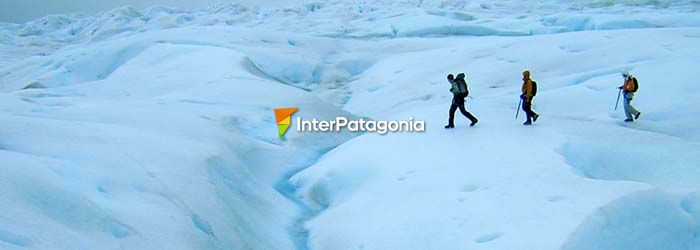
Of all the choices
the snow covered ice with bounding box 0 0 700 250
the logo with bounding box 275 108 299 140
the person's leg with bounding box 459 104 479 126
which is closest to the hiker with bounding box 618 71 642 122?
the snow covered ice with bounding box 0 0 700 250

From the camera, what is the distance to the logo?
514 inches

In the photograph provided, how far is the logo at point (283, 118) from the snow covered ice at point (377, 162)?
8.2 inches

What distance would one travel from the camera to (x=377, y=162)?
9359 mm

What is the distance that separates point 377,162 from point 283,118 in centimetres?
494

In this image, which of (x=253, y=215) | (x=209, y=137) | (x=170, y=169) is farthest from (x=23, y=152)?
(x=209, y=137)

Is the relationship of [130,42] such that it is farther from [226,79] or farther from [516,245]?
[516,245]

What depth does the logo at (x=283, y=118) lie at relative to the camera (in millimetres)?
13064

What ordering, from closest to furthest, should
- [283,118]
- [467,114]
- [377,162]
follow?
[377,162]
[467,114]
[283,118]

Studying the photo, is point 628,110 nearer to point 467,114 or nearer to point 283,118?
point 467,114

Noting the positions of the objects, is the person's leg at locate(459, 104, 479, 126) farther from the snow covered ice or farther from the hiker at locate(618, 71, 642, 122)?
the hiker at locate(618, 71, 642, 122)

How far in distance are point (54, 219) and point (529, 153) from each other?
6551 mm

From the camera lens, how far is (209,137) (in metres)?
10.4

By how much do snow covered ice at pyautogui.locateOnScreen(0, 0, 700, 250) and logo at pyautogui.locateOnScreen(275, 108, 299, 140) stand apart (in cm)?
21

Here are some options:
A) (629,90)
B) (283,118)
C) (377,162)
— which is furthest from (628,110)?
(283,118)
